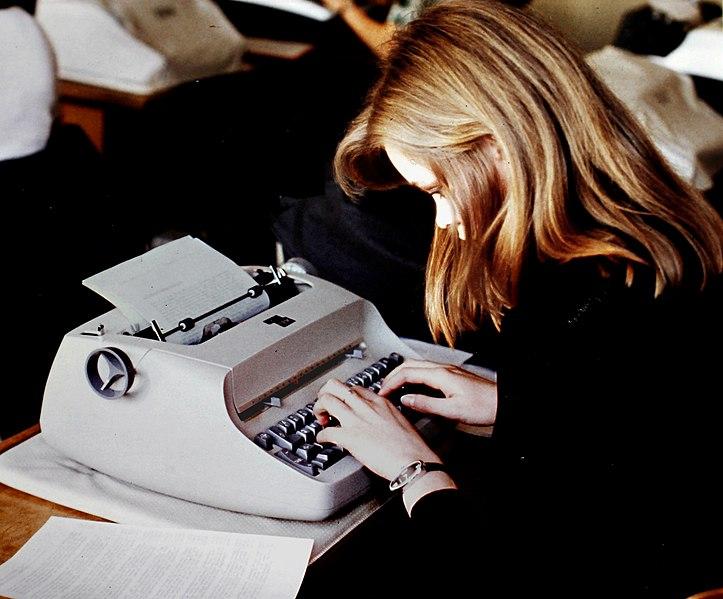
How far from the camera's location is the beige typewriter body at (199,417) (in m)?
1.14

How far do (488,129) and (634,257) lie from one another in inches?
9.7

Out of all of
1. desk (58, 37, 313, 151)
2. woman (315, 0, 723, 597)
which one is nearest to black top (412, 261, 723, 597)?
woman (315, 0, 723, 597)

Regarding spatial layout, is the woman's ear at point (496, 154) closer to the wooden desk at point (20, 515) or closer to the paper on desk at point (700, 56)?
the wooden desk at point (20, 515)

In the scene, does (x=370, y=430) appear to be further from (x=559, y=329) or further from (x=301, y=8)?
(x=301, y=8)

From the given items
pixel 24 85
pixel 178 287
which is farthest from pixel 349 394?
pixel 24 85

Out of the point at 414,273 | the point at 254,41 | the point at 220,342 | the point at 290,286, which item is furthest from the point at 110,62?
the point at 220,342

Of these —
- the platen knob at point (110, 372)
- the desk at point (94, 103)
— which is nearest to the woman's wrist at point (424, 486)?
the platen knob at point (110, 372)

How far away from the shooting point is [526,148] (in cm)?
114

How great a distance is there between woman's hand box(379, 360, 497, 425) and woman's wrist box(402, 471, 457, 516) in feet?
0.59

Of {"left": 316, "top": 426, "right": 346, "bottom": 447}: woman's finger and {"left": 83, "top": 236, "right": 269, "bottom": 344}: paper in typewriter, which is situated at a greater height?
{"left": 83, "top": 236, "right": 269, "bottom": 344}: paper in typewriter

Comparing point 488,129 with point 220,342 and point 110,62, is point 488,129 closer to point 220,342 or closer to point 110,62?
point 220,342

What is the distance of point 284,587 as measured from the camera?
1.03 meters

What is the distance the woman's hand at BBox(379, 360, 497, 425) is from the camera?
132cm

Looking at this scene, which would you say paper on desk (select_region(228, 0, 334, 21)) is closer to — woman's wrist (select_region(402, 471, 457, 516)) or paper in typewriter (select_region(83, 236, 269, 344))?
paper in typewriter (select_region(83, 236, 269, 344))
